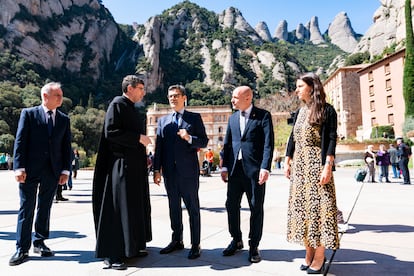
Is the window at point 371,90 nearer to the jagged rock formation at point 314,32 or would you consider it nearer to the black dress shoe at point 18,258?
the black dress shoe at point 18,258

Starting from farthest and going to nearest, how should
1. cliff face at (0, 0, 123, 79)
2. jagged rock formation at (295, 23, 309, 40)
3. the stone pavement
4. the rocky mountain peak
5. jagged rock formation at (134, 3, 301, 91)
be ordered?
jagged rock formation at (295, 23, 309, 40) → the rocky mountain peak → jagged rock formation at (134, 3, 301, 91) → cliff face at (0, 0, 123, 79) → the stone pavement

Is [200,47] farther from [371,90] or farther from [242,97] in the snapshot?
[242,97]

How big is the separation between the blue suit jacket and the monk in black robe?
2.27ft

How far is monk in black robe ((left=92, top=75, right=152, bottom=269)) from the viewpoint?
2.92 m

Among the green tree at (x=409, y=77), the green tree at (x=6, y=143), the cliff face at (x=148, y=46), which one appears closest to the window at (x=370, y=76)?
the green tree at (x=409, y=77)

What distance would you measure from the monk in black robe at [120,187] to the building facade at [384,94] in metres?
37.0

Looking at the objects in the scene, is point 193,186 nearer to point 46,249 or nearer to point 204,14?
point 46,249

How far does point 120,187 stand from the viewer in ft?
9.71

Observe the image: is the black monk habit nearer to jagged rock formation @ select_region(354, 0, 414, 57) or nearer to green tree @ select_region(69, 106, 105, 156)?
green tree @ select_region(69, 106, 105, 156)

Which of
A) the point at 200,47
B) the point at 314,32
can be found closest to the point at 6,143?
the point at 200,47

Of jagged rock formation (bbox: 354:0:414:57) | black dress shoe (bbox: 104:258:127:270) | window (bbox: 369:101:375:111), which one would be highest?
jagged rock formation (bbox: 354:0:414:57)

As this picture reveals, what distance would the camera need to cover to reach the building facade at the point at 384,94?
35531 mm

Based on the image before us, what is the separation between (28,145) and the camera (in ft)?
10.8

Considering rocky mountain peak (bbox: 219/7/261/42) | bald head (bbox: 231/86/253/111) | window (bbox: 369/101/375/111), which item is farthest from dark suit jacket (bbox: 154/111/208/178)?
rocky mountain peak (bbox: 219/7/261/42)
